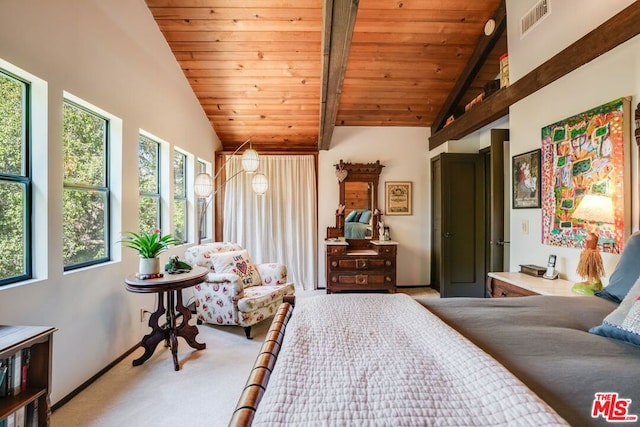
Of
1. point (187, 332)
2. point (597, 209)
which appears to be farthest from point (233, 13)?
point (597, 209)

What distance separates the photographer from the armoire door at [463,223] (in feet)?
13.5

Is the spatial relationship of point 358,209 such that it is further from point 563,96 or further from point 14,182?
point 14,182

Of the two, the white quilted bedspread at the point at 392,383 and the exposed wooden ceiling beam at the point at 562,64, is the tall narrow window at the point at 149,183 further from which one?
the exposed wooden ceiling beam at the point at 562,64

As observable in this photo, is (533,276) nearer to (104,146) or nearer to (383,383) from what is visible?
(383,383)

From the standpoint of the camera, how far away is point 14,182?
5.56 ft

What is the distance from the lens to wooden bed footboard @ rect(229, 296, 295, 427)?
2.42 ft

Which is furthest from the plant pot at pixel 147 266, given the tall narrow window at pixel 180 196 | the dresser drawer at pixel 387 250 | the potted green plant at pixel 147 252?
the dresser drawer at pixel 387 250

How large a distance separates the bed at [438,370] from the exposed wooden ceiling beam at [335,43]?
170 cm

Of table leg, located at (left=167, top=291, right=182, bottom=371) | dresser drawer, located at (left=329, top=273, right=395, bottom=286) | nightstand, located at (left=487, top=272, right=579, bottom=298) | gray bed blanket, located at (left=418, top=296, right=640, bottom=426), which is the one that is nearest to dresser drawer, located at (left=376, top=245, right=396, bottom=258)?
dresser drawer, located at (left=329, top=273, right=395, bottom=286)

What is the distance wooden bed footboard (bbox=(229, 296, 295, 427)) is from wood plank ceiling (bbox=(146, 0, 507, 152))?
1.89 m

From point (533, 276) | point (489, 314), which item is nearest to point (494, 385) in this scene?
point (489, 314)

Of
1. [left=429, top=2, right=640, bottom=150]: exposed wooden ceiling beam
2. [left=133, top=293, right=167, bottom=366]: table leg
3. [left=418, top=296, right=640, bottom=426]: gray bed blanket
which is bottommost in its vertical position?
[left=133, top=293, right=167, bottom=366]: table leg

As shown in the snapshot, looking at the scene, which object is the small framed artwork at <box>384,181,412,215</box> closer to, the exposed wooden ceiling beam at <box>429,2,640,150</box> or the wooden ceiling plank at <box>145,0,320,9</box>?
the exposed wooden ceiling beam at <box>429,2,640,150</box>

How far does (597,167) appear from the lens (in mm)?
1904
